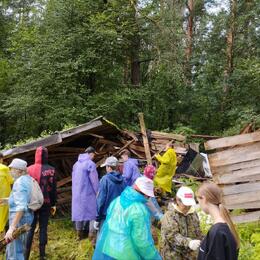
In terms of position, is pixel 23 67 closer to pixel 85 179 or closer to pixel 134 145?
pixel 134 145

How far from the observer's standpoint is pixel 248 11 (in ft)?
68.8

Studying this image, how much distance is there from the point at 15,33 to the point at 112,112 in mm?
8059

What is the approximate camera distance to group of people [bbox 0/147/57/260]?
5917 millimetres

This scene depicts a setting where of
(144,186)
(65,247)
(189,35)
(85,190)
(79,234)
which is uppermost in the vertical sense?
(189,35)

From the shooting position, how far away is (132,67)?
2192 centimetres

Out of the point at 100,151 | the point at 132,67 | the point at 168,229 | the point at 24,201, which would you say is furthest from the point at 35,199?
the point at 132,67

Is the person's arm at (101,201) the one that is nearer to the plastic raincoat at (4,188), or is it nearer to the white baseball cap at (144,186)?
the plastic raincoat at (4,188)

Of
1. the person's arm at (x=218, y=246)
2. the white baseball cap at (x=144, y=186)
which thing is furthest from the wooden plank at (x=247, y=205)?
the person's arm at (x=218, y=246)

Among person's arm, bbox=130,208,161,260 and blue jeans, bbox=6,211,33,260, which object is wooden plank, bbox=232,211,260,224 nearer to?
person's arm, bbox=130,208,161,260

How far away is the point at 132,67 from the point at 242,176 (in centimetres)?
1508

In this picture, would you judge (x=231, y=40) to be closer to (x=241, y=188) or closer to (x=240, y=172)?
(x=240, y=172)

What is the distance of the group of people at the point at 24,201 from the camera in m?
5.92

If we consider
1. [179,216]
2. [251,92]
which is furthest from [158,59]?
[179,216]

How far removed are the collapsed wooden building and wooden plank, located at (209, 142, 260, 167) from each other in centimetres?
317
